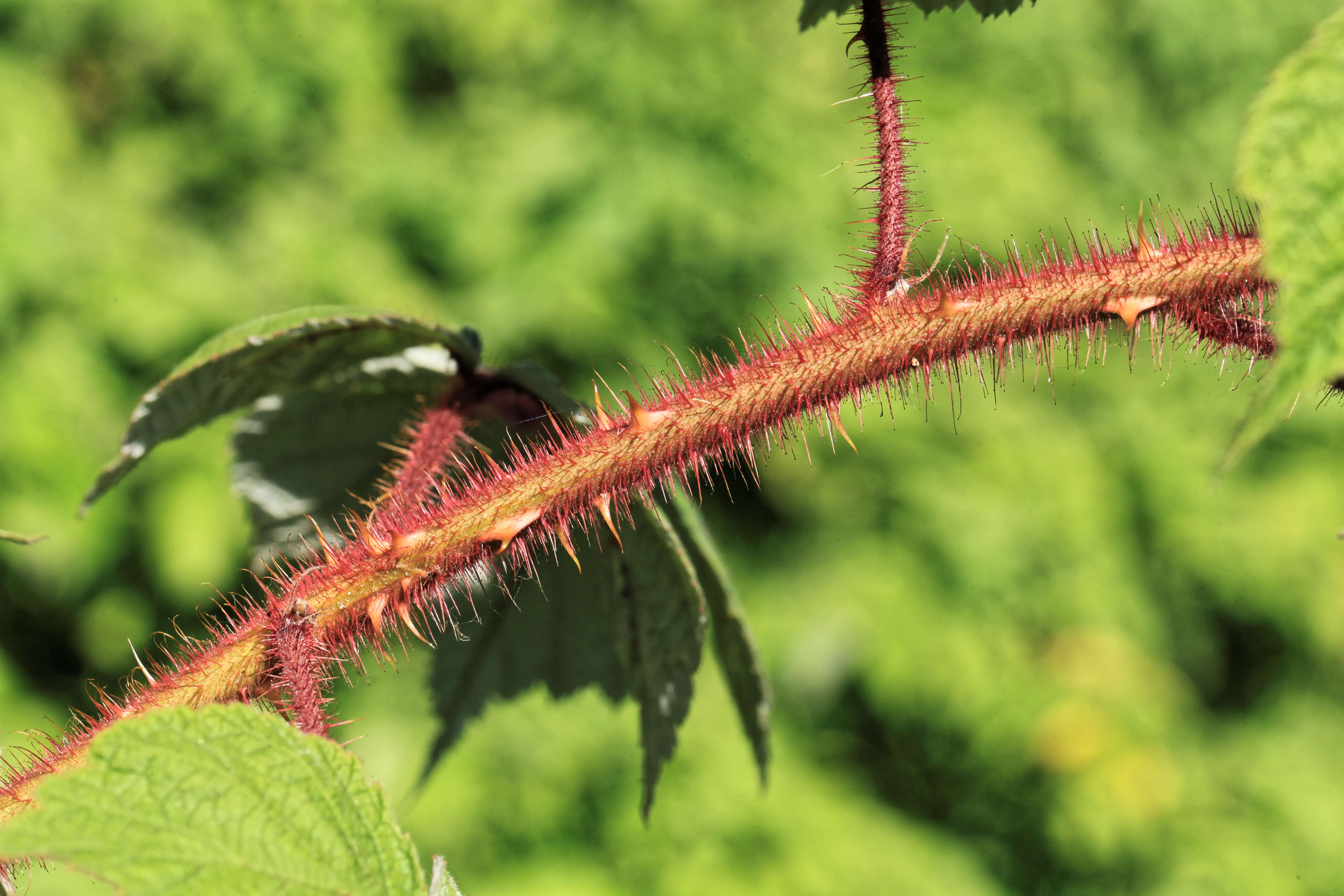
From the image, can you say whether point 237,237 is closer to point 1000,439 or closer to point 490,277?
point 490,277

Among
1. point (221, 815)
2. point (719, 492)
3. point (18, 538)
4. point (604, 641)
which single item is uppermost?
point (18, 538)

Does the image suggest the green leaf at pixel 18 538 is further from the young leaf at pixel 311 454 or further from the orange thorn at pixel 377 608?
the young leaf at pixel 311 454

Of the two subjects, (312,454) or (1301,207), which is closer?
(1301,207)

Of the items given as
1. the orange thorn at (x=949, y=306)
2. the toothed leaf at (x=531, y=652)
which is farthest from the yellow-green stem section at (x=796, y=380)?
the toothed leaf at (x=531, y=652)

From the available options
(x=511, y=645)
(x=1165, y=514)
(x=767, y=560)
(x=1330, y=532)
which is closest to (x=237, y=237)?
(x=767, y=560)

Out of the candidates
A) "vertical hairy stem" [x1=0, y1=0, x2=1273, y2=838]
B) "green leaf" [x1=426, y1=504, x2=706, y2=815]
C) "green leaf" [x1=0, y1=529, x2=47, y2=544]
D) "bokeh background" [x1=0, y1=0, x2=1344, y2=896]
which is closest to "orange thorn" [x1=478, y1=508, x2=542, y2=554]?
"vertical hairy stem" [x1=0, y1=0, x2=1273, y2=838]

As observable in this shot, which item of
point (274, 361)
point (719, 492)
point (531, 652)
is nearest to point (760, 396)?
point (274, 361)

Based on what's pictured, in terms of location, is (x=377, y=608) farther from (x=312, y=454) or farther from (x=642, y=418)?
(x=312, y=454)
